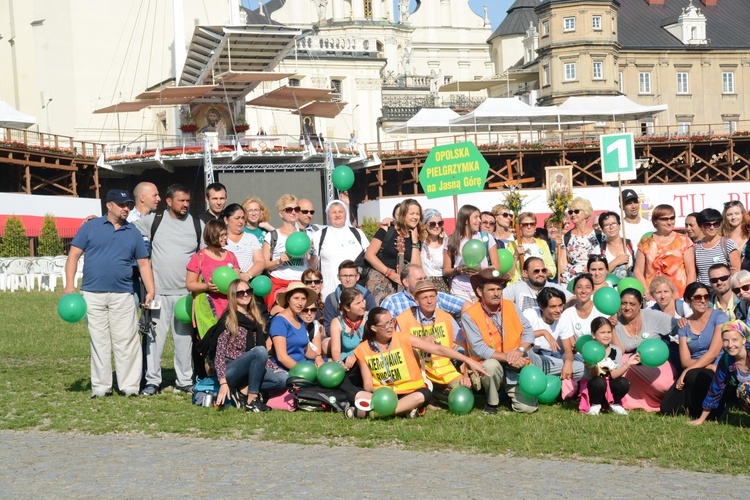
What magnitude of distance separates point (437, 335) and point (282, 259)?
6.56 ft

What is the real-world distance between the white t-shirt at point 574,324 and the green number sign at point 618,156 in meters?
4.11

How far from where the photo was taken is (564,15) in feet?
217

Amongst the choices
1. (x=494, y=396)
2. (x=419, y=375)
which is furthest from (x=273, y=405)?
(x=494, y=396)

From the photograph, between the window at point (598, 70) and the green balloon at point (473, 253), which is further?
the window at point (598, 70)

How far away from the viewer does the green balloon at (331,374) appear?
891 centimetres

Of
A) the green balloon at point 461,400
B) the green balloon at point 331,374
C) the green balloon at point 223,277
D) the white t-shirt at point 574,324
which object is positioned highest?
the green balloon at point 223,277

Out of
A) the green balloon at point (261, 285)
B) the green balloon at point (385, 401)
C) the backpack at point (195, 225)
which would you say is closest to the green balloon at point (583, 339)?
the green balloon at point (385, 401)

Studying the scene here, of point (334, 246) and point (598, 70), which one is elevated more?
point (598, 70)

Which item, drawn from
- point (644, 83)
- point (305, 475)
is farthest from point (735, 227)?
point (644, 83)

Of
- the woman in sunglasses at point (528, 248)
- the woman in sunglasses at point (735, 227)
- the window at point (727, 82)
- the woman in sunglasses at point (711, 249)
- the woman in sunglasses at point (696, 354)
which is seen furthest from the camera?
the window at point (727, 82)

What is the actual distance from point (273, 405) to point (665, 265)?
419 centimetres

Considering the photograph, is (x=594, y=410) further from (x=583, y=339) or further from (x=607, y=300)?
(x=607, y=300)

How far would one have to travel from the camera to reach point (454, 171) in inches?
526

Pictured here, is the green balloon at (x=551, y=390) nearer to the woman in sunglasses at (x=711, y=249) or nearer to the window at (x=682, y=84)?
the woman in sunglasses at (x=711, y=249)
